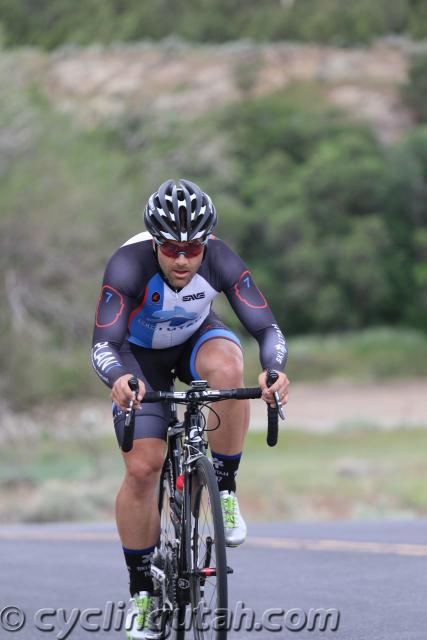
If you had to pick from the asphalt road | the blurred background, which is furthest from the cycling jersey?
the blurred background

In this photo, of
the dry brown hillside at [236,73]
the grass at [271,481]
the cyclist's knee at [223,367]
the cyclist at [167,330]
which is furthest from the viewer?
the dry brown hillside at [236,73]

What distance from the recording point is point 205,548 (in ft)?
20.4

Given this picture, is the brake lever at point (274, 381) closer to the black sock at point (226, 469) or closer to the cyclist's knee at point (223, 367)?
the cyclist's knee at point (223, 367)

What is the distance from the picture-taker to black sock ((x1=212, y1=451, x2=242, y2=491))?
22.4ft

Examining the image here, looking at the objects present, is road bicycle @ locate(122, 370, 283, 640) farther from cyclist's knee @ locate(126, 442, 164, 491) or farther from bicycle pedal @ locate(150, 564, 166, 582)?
cyclist's knee @ locate(126, 442, 164, 491)

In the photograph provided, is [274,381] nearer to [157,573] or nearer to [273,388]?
[273,388]

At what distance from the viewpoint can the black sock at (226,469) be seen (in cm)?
684

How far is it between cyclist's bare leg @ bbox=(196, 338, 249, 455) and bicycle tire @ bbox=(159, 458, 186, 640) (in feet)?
0.97

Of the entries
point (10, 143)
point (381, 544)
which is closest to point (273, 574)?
point (381, 544)

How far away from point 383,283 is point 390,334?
3.22 meters

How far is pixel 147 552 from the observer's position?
6.81 m

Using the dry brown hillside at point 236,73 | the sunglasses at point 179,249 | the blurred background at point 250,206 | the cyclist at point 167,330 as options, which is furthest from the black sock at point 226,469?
the dry brown hillside at point 236,73

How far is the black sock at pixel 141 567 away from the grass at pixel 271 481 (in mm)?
14568

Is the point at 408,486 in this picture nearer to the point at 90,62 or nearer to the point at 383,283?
the point at 383,283
